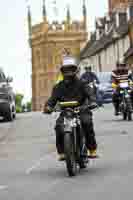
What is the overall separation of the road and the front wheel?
0.12 metres

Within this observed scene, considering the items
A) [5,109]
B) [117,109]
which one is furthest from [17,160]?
[5,109]

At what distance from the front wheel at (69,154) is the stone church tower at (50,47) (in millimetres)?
162620

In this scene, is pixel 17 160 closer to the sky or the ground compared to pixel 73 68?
closer to the ground

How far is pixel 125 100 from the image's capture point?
27.1 metres

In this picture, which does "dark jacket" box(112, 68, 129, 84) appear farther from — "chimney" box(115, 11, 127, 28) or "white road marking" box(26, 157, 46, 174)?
"chimney" box(115, 11, 127, 28)

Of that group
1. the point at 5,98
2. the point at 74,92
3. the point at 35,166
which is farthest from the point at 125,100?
the point at 74,92

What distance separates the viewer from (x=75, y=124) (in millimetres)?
13133

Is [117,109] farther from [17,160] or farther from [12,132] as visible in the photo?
[17,160]

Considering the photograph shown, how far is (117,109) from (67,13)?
155m

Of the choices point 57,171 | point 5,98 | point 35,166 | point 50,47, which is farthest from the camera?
point 50,47

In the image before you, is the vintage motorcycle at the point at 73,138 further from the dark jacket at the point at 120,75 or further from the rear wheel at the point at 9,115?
the rear wheel at the point at 9,115

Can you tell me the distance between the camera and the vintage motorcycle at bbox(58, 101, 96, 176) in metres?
12.8

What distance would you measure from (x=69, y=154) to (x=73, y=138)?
15.7 inches

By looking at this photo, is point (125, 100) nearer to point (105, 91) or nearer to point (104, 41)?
point (105, 91)
